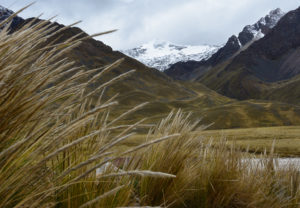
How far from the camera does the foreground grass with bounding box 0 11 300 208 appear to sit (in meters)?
1.00

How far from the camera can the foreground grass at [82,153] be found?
3.29 ft

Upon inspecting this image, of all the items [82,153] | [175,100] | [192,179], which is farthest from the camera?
[175,100]

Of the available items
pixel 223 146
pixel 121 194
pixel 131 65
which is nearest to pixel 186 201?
pixel 223 146

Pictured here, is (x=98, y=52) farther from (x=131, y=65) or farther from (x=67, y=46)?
(x=67, y=46)

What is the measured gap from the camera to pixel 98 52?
541 ft

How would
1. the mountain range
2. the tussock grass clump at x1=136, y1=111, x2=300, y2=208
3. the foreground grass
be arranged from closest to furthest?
the foreground grass, the tussock grass clump at x1=136, y1=111, x2=300, y2=208, the mountain range

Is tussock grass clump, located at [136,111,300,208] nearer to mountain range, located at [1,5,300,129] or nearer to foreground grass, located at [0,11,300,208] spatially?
foreground grass, located at [0,11,300,208]

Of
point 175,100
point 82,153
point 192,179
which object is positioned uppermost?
point 82,153

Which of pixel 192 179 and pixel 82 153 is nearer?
pixel 82 153

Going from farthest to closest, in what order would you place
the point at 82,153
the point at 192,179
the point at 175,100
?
the point at 175,100 → the point at 192,179 → the point at 82,153

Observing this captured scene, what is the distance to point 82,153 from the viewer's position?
1.47 meters

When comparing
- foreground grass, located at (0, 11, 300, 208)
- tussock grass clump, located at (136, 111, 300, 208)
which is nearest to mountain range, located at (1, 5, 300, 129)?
tussock grass clump, located at (136, 111, 300, 208)

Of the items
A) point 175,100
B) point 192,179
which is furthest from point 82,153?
point 175,100

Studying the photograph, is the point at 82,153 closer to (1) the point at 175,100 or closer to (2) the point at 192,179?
(2) the point at 192,179
